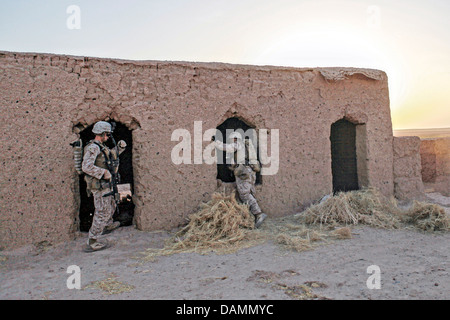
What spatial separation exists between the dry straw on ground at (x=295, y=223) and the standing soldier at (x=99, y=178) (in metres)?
0.75

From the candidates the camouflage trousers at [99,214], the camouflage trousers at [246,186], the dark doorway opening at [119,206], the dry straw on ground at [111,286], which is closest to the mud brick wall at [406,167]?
the camouflage trousers at [246,186]

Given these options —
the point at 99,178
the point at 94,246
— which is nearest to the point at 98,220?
the point at 94,246

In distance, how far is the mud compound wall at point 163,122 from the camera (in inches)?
178

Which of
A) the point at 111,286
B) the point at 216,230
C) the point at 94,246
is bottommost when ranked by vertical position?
the point at 111,286

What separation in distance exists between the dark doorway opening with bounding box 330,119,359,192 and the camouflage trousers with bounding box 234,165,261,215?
2.53 meters

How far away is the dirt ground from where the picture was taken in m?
3.12

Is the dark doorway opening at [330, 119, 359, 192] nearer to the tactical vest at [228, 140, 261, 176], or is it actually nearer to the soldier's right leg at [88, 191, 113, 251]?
the tactical vest at [228, 140, 261, 176]

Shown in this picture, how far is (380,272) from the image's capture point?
3500 millimetres

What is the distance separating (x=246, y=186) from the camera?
5.54 metres

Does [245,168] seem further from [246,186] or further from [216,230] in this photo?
[216,230]

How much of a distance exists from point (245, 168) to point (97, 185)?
2.30 meters

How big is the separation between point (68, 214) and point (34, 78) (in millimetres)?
1914

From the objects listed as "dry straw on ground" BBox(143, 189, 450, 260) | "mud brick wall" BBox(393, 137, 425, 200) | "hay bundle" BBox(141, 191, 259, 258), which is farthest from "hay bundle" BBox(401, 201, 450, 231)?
"hay bundle" BBox(141, 191, 259, 258)

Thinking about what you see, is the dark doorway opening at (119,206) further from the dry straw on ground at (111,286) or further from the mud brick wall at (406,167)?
the mud brick wall at (406,167)
